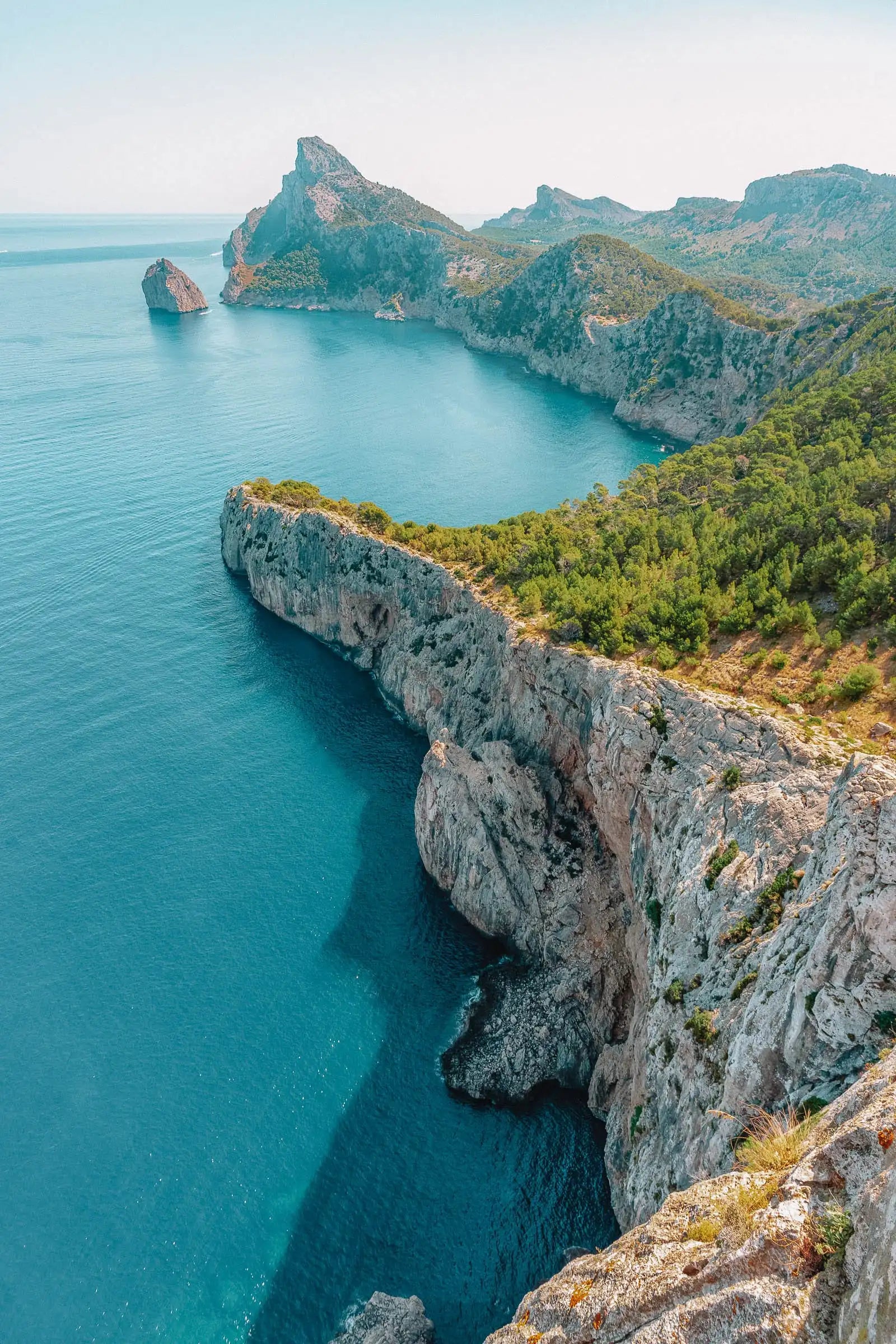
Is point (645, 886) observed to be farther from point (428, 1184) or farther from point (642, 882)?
point (428, 1184)

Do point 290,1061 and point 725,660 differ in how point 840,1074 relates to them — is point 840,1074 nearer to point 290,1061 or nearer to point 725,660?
point 725,660

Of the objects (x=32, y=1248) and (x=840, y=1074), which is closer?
(x=840, y=1074)

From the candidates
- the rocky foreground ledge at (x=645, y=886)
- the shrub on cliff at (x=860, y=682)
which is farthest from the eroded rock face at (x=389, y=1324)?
the shrub on cliff at (x=860, y=682)

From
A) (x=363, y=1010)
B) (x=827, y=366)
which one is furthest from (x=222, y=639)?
(x=827, y=366)

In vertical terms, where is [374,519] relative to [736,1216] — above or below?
below

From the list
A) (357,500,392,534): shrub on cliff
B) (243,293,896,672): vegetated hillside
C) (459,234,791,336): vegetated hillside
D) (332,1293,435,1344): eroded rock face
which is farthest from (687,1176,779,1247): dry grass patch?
(459,234,791,336): vegetated hillside

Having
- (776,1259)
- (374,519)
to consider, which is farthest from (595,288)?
(776,1259)

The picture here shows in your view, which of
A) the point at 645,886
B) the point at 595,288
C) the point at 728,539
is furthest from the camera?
the point at 595,288
